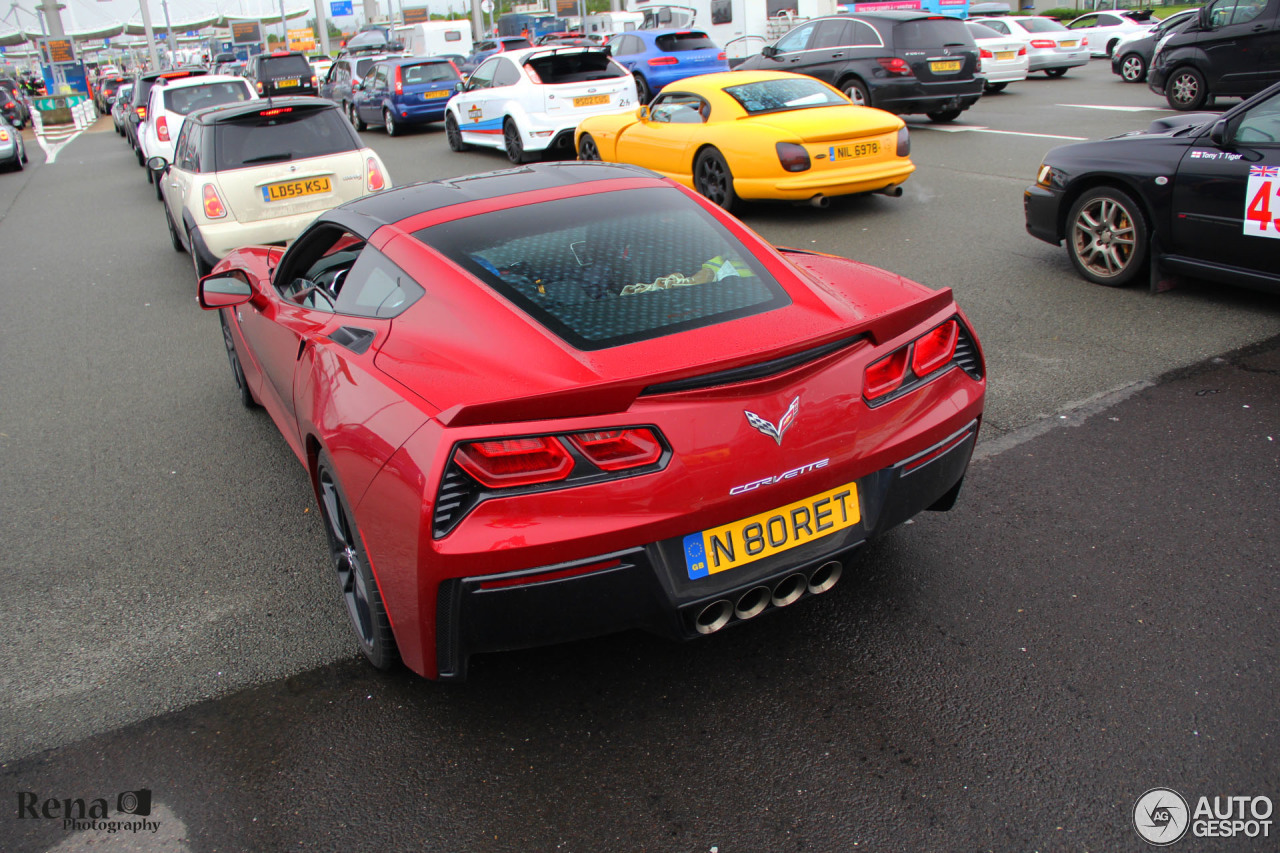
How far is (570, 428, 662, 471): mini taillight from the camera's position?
2297 millimetres

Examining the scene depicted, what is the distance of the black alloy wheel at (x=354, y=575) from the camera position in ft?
8.95

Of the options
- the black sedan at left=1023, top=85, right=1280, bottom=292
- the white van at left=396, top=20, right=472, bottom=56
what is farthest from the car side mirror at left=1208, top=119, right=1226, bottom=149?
the white van at left=396, top=20, right=472, bottom=56

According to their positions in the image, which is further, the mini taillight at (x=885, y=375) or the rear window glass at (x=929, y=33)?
the rear window glass at (x=929, y=33)

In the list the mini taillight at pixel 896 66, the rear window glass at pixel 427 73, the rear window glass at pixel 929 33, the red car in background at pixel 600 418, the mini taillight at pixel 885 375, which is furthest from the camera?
the rear window glass at pixel 427 73

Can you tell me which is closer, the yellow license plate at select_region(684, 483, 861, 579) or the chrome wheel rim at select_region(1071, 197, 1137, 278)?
the yellow license plate at select_region(684, 483, 861, 579)

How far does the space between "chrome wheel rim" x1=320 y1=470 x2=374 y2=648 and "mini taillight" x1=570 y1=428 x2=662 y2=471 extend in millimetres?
939

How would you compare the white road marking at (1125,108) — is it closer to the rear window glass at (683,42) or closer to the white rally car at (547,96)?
the rear window glass at (683,42)

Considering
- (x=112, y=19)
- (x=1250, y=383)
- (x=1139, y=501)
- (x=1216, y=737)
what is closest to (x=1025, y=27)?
(x=1250, y=383)

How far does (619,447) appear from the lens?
7.59ft

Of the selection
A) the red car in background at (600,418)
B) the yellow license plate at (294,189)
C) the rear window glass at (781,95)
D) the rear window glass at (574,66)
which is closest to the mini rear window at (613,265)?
the red car in background at (600,418)

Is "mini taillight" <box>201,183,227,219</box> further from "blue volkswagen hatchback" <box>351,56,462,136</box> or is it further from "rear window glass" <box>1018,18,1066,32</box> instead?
"rear window glass" <box>1018,18,1066,32</box>

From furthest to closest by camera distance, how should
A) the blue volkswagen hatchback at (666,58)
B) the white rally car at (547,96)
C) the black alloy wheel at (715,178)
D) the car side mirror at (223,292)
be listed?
the blue volkswagen hatchback at (666,58)
the white rally car at (547,96)
the black alloy wheel at (715,178)
the car side mirror at (223,292)

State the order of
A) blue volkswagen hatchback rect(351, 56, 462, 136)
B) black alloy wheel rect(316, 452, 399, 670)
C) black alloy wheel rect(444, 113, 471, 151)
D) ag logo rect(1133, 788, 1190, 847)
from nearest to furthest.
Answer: ag logo rect(1133, 788, 1190, 847)
black alloy wheel rect(316, 452, 399, 670)
black alloy wheel rect(444, 113, 471, 151)
blue volkswagen hatchback rect(351, 56, 462, 136)

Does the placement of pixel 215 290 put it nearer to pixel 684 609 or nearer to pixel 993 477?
pixel 684 609
